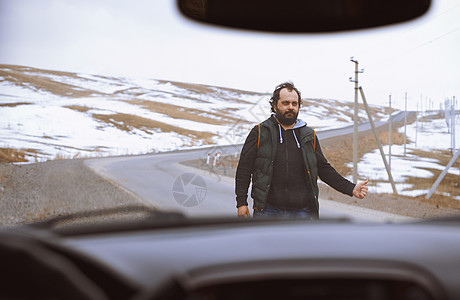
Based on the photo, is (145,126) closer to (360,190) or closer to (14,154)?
(14,154)

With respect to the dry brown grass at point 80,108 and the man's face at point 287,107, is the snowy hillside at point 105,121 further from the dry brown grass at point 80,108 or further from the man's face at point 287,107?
the man's face at point 287,107

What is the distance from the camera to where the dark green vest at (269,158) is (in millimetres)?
3412

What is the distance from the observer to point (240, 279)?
0.84 metres

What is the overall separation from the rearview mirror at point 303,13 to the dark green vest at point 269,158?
147 cm

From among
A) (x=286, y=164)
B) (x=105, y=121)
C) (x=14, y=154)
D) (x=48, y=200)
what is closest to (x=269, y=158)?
(x=286, y=164)

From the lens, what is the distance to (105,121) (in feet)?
207

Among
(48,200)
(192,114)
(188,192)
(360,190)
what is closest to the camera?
(360,190)

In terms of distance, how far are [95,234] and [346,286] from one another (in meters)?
Answer: 0.58

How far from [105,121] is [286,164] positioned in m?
61.8

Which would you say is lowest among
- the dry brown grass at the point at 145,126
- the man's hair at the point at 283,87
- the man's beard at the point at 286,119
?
the dry brown grass at the point at 145,126

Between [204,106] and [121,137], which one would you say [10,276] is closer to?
[121,137]

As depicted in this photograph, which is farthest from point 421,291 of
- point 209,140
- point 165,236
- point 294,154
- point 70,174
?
point 209,140

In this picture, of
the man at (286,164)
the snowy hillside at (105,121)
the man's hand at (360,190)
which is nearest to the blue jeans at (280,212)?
the man at (286,164)

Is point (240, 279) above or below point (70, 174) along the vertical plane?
above
